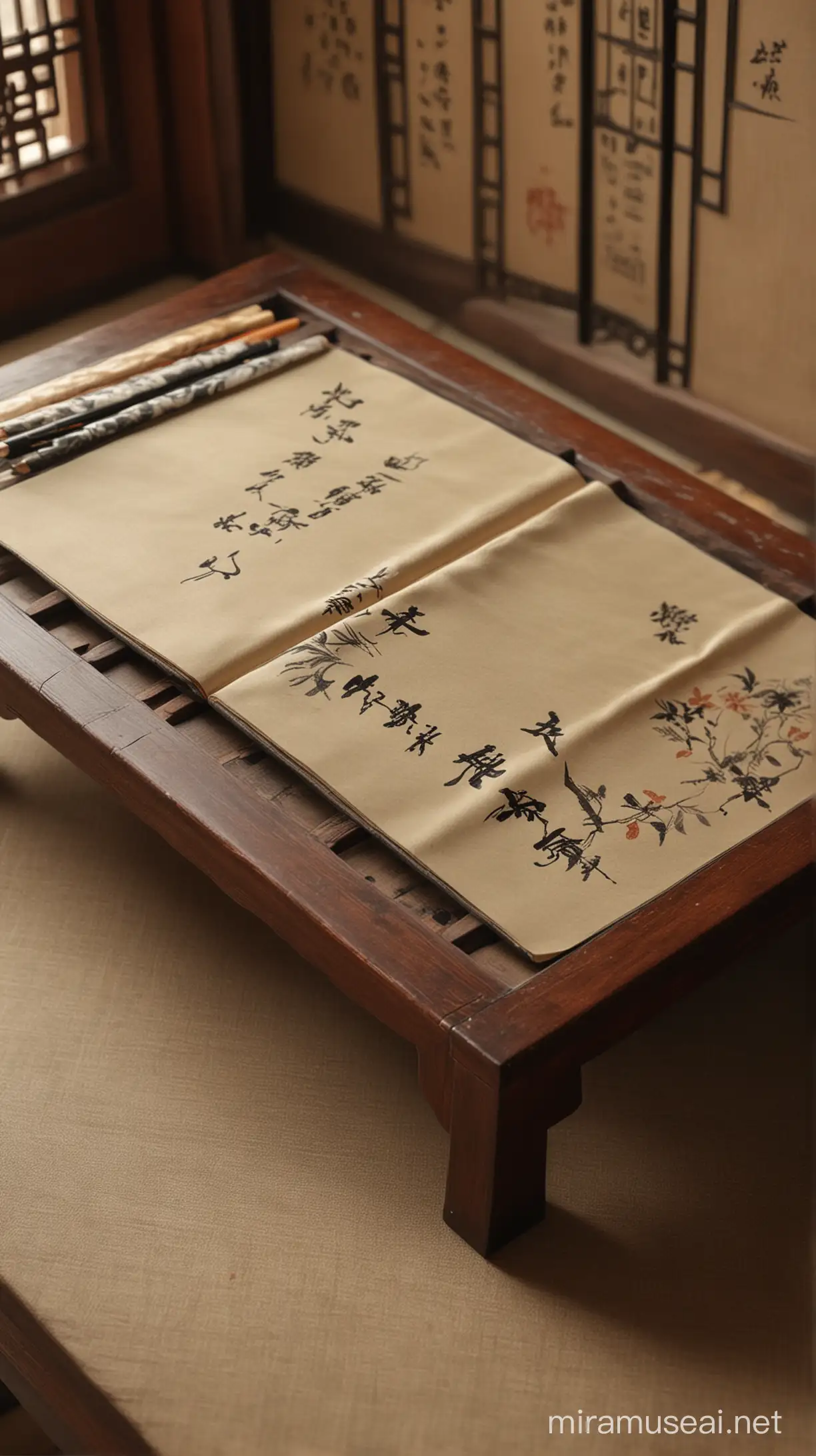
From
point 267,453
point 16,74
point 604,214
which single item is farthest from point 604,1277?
point 16,74

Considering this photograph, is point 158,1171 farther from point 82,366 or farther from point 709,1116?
point 82,366

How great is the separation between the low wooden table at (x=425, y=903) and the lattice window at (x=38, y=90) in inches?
44.5

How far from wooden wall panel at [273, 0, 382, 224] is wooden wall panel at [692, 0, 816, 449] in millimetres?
733

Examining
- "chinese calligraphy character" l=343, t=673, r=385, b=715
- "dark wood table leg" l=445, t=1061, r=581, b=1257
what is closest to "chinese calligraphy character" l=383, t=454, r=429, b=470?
"chinese calligraphy character" l=343, t=673, r=385, b=715

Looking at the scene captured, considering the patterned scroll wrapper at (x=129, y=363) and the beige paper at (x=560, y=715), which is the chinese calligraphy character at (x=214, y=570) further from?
the patterned scroll wrapper at (x=129, y=363)

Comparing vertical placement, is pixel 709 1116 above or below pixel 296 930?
below

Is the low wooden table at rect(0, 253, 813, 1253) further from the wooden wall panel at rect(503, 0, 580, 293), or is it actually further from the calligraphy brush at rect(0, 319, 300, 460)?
the wooden wall panel at rect(503, 0, 580, 293)

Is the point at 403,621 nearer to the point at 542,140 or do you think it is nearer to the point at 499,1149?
the point at 499,1149

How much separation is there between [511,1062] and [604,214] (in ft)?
5.05

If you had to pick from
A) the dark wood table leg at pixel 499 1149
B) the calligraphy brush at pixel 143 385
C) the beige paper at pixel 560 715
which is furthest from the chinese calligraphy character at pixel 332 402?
the dark wood table leg at pixel 499 1149

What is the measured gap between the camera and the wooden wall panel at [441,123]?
8.48 feet

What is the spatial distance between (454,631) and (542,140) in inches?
42.1

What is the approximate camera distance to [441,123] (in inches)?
106

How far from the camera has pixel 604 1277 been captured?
161cm
